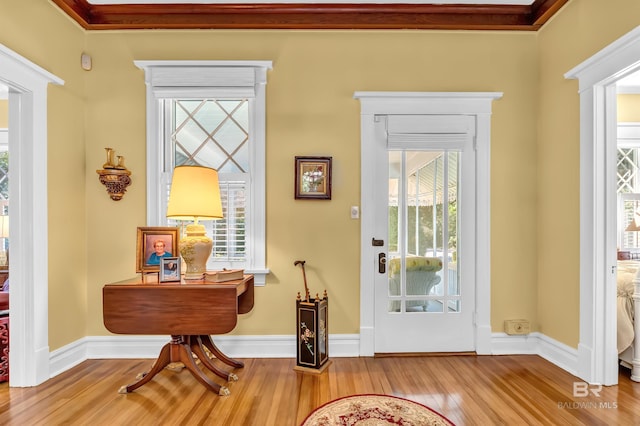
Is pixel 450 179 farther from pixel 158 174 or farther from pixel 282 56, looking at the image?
pixel 158 174

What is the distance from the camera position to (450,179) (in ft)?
9.65

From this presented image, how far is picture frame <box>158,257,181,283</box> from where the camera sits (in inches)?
88.0

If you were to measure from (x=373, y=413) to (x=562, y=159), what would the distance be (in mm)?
2143

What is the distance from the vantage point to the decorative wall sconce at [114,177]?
9.09 ft

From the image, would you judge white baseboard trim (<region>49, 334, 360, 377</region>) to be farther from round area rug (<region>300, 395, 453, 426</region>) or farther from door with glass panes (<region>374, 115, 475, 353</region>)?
round area rug (<region>300, 395, 453, 426</region>)

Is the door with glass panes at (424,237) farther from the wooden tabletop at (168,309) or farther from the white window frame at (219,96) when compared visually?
the wooden tabletop at (168,309)

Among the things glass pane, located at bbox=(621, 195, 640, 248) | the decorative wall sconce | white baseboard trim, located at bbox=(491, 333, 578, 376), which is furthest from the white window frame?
glass pane, located at bbox=(621, 195, 640, 248)

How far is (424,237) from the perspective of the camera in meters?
2.93

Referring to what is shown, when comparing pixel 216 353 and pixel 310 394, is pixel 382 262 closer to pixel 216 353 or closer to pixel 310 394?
pixel 310 394

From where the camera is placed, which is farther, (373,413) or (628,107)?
(628,107)

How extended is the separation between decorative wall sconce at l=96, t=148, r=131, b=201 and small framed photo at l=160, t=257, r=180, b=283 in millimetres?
904

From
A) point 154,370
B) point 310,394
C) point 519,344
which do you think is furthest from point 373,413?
point 519,344

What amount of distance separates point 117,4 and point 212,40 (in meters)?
0.72
